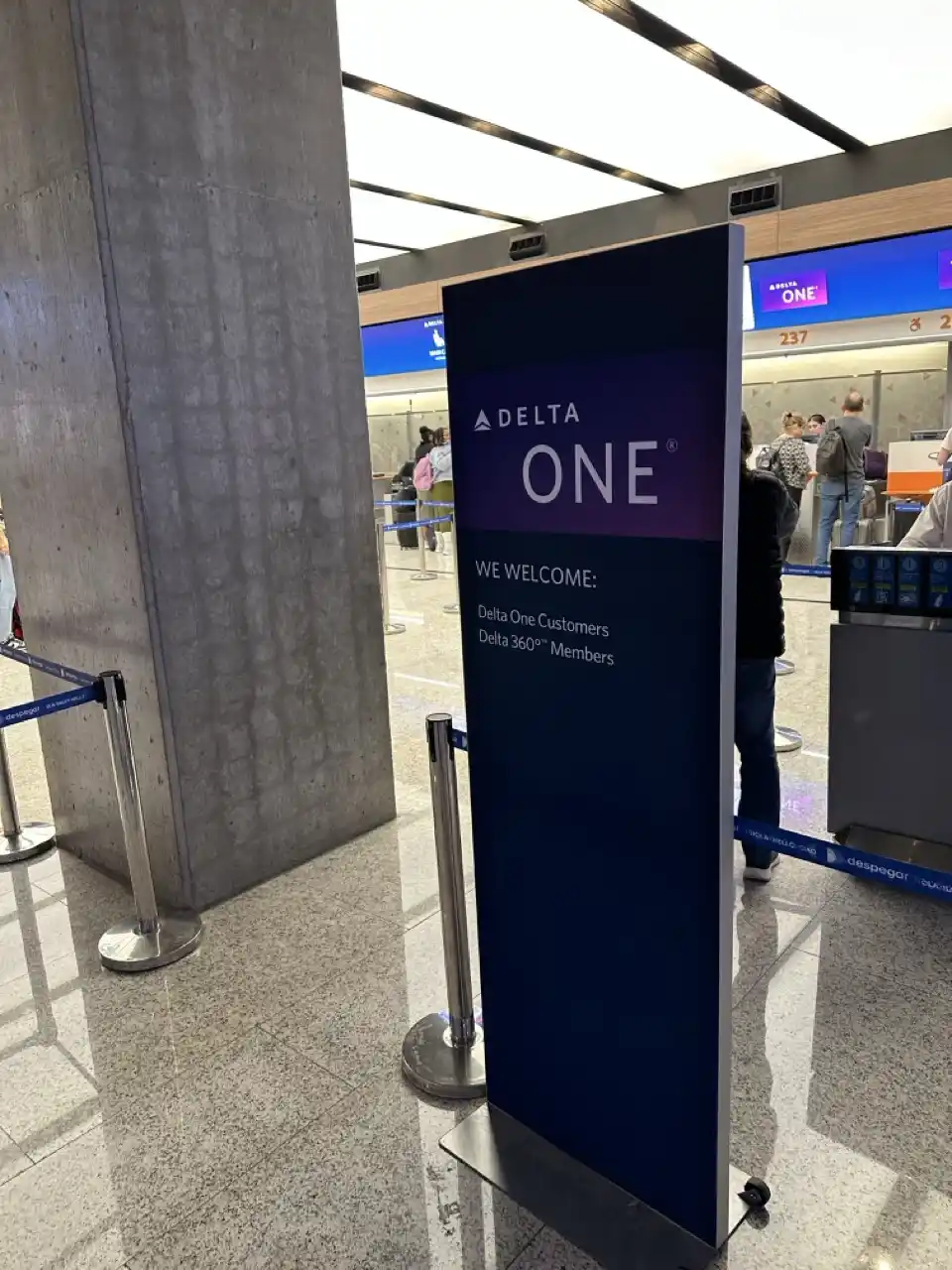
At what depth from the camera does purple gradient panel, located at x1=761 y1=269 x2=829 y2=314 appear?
9039mm

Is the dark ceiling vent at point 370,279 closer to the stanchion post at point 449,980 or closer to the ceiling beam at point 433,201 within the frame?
the ceiling beam at point 433,201

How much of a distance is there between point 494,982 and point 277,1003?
1.00m

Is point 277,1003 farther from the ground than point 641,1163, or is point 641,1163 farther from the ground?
point 641,1163

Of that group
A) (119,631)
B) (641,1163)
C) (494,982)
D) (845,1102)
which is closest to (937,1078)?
(845,1102)

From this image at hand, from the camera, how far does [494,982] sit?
2.07 metres

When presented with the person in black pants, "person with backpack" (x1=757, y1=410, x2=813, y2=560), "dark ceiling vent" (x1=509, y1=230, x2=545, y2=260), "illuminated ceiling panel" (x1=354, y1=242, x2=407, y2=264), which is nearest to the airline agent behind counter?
the person in black pants

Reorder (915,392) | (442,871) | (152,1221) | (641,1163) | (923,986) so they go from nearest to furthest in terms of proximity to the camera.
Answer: (641,1163)
(152,1221)
(442,871)
(923,986)
(915,392)

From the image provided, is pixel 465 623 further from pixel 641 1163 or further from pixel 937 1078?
pixel 937 1078

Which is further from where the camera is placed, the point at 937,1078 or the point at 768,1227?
the point at 937,1078

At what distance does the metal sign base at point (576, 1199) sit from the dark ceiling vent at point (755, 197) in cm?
898

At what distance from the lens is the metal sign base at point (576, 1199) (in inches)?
70.8

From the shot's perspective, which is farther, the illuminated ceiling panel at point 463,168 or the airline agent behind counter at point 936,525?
the illuminated ceiling panel at point 463,168

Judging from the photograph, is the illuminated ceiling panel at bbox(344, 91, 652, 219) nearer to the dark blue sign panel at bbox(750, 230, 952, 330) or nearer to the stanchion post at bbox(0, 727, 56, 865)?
the dark blue sign panel at bbox(750, 230, 952, 330)

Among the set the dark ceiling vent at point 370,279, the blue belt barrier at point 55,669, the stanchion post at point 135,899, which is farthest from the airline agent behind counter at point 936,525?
the dark ceiling vent at point 370,279
